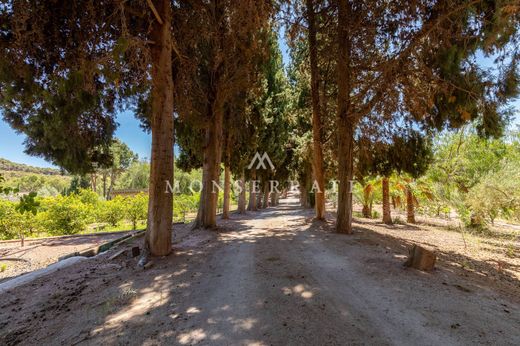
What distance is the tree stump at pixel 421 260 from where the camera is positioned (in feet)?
16.9

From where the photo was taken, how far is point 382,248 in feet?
23.8

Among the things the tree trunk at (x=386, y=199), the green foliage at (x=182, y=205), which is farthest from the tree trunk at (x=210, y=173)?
the green foliage at (x=182, y=205)

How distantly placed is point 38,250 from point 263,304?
9.28m

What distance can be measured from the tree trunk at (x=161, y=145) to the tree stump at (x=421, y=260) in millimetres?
5072

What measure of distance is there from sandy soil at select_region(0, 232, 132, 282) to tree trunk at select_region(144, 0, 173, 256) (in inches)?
139

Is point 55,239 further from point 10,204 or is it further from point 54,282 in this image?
point 54,282

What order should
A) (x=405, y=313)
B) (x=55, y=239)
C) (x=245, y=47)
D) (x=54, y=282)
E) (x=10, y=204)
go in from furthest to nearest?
1. (x=10, y=204)
2. (x=55, y=239)
3. (x=245, y=47)
4. (x=54, y=282)
5. (x=405, y=313)

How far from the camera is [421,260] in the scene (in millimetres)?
5176

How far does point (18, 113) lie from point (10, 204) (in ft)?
27.1

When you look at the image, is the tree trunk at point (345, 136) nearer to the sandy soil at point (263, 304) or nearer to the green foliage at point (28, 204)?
the sandy soil at point (263, 304)

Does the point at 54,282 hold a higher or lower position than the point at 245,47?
lower

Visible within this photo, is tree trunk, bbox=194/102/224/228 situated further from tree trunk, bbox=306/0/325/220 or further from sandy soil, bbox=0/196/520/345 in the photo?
sandy soil, bbox=0/196/520/345

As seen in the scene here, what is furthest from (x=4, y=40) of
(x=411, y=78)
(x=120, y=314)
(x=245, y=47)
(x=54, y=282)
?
(x=411, y=78)

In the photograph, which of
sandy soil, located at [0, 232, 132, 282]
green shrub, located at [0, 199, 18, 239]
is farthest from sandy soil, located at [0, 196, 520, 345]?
green shrub, located at [0, 199, 18, 239]
